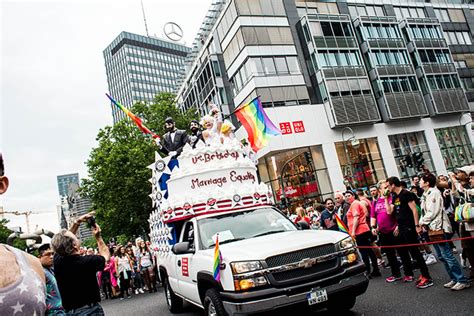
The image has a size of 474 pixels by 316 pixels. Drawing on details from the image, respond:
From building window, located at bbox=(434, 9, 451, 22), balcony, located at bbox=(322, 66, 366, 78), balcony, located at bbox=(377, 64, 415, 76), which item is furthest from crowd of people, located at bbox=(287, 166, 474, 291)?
building window, located at bbox=(434, 9, 451, 22)

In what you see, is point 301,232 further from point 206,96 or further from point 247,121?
point 206,96

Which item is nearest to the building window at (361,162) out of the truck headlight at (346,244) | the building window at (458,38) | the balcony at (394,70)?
the balcony at (394,70)

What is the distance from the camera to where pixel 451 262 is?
5.78 m

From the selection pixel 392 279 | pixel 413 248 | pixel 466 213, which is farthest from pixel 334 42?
pixel 466 213

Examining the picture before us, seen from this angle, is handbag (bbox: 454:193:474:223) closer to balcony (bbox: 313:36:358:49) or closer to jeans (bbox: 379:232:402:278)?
jeans (bbox: 379:232:402:278)

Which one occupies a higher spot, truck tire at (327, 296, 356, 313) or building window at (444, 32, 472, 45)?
building window at (444, 32, 472, 45)

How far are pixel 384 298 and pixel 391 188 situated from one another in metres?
1.86

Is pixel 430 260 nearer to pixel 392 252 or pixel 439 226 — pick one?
pixel 392 252

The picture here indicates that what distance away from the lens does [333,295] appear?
177 inches

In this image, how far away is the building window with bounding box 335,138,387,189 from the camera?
30.8m

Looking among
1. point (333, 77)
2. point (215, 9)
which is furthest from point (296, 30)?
point (215, 9)

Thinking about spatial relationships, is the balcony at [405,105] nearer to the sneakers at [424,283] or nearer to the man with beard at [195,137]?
the man with beard at [195,137]

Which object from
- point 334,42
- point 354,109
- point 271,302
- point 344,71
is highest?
point 334,42

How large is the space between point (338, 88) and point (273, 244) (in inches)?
1107
